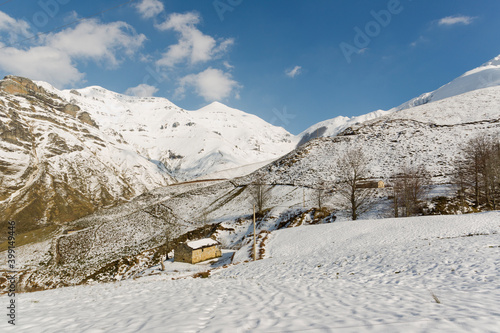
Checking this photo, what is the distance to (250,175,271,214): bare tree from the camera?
55438 millimetres

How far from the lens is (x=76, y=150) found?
558 feet

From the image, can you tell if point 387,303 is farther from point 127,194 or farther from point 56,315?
point 127,194

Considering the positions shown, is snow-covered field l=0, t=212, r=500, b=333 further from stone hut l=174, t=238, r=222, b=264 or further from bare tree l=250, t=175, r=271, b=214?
bare tree l=250, t=175, r=271, b=214

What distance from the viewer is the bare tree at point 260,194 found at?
182 ft

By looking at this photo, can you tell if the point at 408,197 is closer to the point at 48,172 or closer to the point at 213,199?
the point at 213,199

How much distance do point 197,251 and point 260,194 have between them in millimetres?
24946

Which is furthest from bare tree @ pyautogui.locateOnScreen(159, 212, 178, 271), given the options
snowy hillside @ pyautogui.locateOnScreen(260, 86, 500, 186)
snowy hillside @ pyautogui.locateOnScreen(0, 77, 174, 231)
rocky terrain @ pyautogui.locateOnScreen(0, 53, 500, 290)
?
snowy hillside @ pyautogui.locateOnScreen(0, 77, 174, 231)

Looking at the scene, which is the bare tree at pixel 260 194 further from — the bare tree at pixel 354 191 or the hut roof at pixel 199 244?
the bare tree at pixel 354 191

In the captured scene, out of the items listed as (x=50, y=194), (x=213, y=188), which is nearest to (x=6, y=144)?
(x=50, y=194)

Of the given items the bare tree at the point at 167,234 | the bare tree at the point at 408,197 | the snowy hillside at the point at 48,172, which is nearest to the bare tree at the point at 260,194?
the bare tree at the point at 167,234

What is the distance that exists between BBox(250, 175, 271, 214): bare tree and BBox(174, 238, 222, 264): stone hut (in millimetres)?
16927

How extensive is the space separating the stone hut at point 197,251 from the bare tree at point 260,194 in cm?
1693

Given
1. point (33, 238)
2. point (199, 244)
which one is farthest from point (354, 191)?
point (33, 238)

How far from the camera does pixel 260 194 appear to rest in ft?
196
